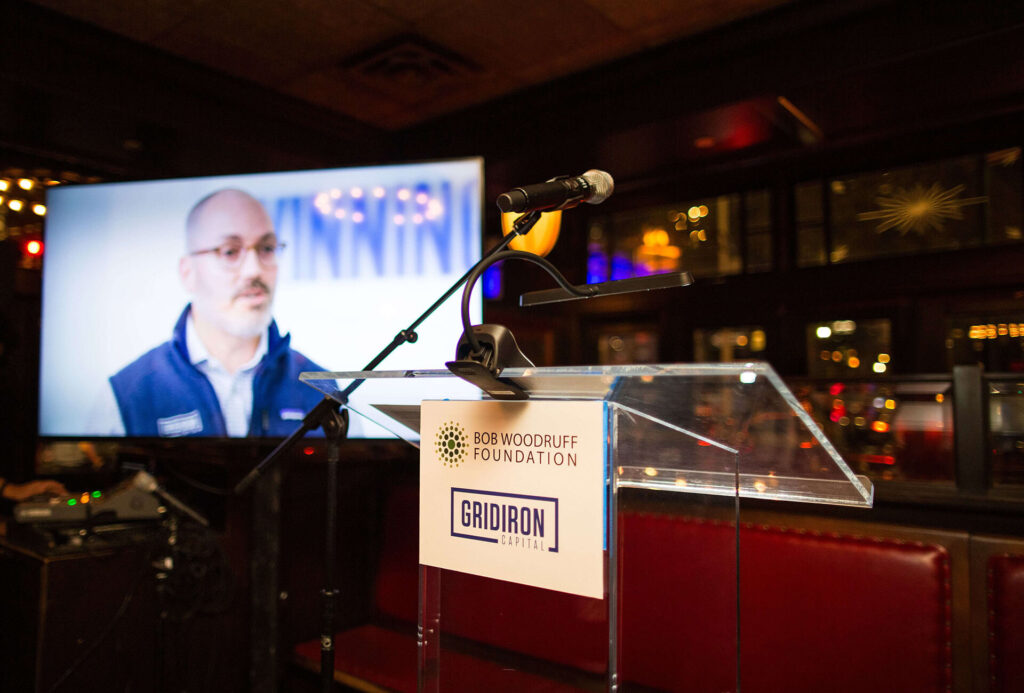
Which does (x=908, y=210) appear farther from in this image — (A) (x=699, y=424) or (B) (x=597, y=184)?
(A) (x=699, y=424)

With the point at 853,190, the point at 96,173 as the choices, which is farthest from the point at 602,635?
the point at 853,190

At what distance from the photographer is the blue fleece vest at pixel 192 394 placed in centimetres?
263

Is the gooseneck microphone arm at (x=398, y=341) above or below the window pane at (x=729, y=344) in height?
below

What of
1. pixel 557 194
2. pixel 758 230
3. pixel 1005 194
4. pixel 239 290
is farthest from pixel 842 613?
pixel 758 230

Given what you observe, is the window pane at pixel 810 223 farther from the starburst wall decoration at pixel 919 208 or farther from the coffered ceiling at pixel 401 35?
the coffered ceiling at pixel 401 35

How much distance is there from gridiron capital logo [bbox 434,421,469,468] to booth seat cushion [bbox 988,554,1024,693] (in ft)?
4.62

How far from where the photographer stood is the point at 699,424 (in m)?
0.86

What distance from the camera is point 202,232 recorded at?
2734mm

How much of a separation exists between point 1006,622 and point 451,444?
1450 mm

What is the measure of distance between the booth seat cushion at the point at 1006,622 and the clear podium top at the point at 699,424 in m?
0.98

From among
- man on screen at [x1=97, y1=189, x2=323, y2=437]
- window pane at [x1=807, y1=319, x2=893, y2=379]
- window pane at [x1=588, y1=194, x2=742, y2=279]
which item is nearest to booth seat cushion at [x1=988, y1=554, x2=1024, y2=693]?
man on screen at [x1=97, y1=189, x2=323, y2=437]

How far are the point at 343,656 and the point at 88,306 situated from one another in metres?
1.69

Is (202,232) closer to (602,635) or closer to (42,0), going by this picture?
(42,0)

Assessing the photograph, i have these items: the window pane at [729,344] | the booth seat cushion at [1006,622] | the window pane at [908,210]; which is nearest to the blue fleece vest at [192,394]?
the booth seat cushion at [1006,622]
